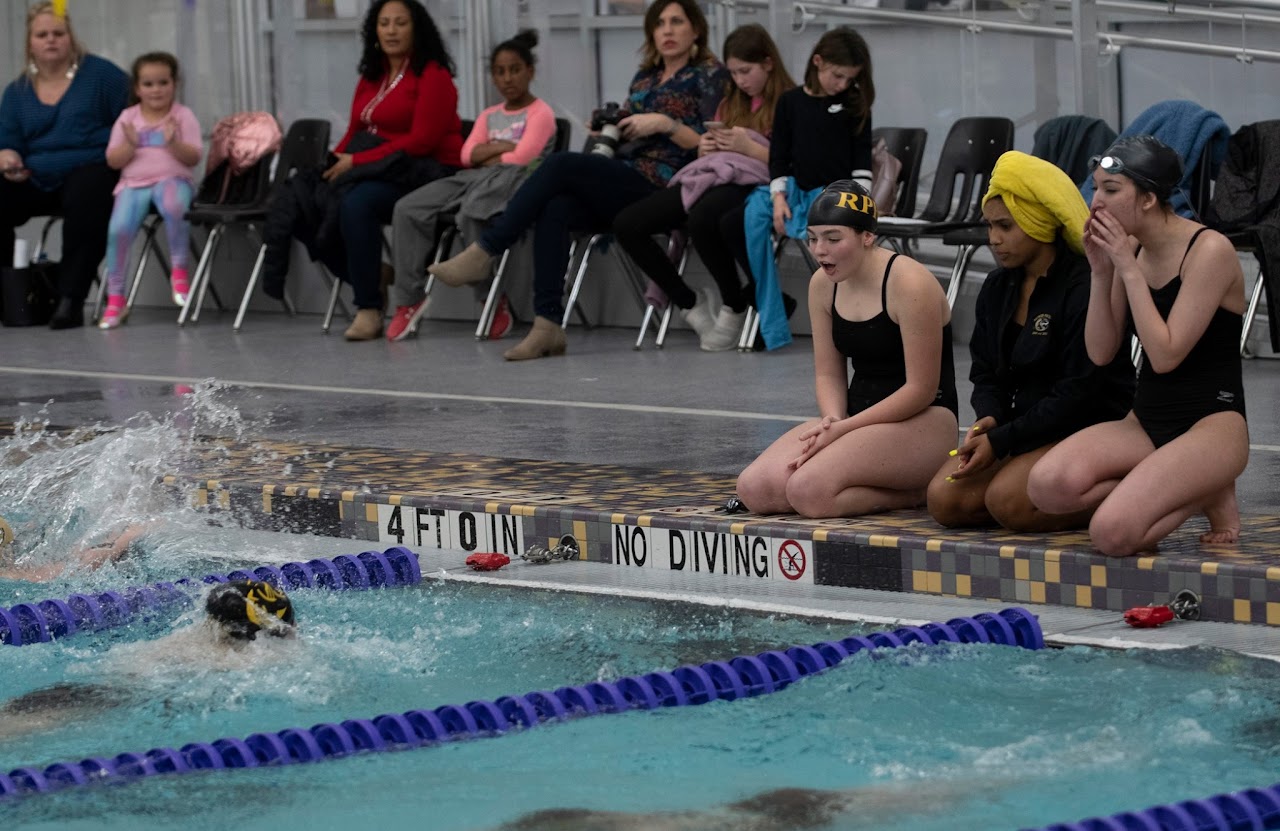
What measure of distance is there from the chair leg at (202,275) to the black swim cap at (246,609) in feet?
27.1

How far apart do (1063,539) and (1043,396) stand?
0.44 metres

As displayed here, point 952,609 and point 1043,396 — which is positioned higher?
point 1043,396

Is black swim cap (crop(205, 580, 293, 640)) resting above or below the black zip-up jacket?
below

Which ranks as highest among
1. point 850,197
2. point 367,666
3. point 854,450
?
point 850,197

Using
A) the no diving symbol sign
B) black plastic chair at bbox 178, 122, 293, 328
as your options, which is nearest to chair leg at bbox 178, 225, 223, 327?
black plastic chair at bbox 178, 122, 293, 328

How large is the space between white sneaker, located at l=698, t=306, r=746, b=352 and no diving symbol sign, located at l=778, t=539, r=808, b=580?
473 centimetres

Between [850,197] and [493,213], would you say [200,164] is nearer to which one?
[493,213]

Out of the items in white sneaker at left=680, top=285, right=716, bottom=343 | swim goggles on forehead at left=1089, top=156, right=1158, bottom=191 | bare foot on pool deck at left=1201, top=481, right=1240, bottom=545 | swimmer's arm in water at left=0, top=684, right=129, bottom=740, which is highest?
swim goggles on forehead at left=1089, top=156, right=1158, bottom=191

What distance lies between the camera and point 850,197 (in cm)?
561

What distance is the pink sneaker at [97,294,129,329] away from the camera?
12.7 metres

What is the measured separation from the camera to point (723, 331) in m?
10.2

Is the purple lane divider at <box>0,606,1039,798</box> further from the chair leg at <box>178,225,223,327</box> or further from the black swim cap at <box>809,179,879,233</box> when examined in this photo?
the chair leg at <box>178,225,223,327</box>

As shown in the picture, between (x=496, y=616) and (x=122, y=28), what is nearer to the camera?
(x=496, y=616)

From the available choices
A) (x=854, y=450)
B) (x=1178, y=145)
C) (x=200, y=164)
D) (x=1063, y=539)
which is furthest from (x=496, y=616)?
(x=200, y=164)
